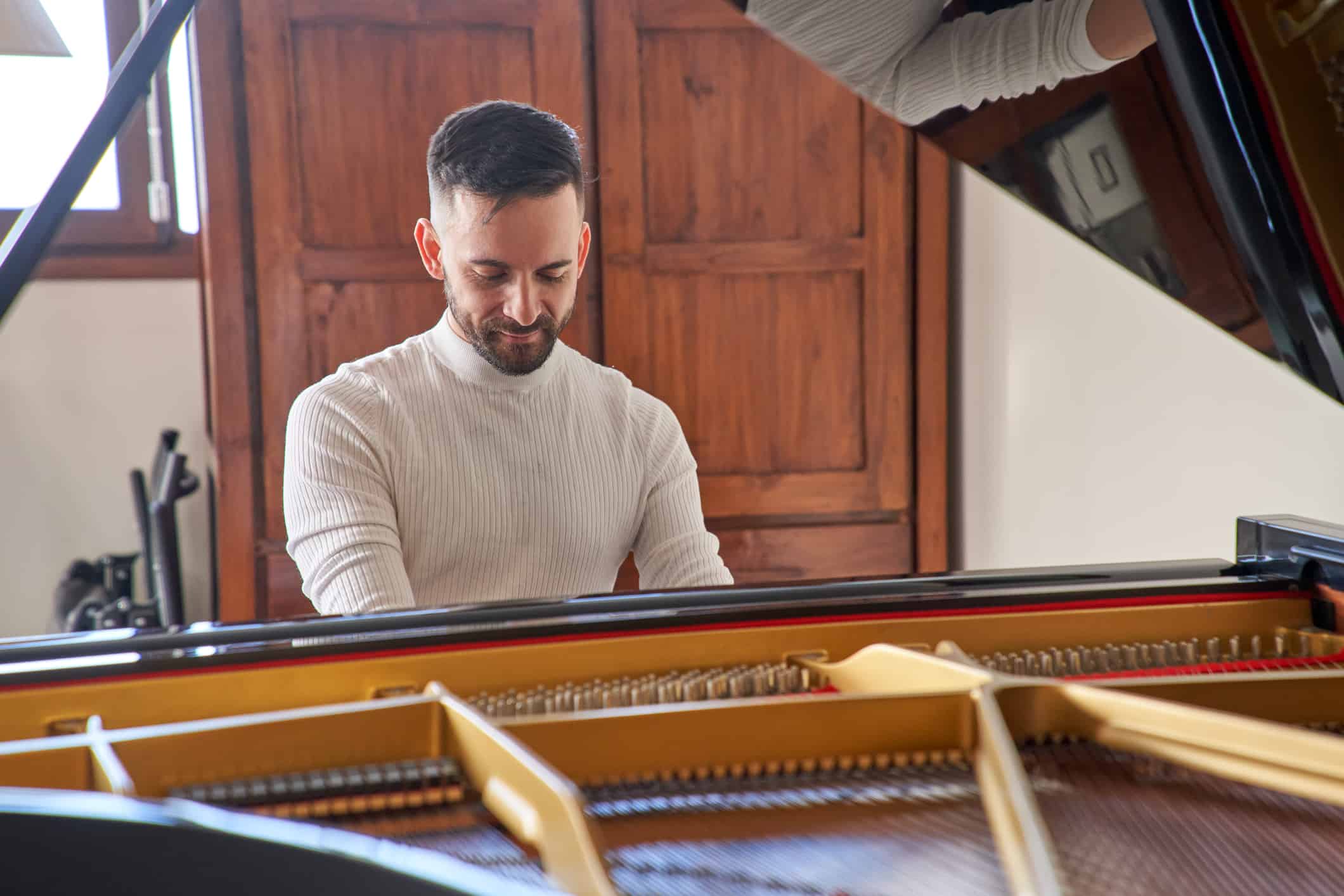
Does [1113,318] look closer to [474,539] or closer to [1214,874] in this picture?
[474,539]

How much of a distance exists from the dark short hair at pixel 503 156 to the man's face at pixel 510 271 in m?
0.02

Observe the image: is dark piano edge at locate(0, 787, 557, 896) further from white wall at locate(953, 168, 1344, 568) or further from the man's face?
white wall at locate(953, 168, 1344, 568)

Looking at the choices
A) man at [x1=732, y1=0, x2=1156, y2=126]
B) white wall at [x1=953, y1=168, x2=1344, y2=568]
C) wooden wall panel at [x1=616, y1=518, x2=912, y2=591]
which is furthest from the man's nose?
wooden wall panel at [x1=616, y1=518, x2=912, y2=591]

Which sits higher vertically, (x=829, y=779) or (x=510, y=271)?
(x=510, y=271)

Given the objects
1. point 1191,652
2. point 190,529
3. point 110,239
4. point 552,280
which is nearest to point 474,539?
point 552,280

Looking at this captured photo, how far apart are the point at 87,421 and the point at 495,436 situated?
1921 mm

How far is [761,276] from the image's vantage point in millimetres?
2998

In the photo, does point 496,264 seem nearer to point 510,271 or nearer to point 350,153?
point 510,271

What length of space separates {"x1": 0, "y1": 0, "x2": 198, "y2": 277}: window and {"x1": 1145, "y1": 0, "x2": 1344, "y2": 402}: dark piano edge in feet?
9.60

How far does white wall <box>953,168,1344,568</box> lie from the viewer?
185 centimetres

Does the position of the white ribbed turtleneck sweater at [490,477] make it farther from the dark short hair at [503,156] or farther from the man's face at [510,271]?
the dark short hair at [503,156]

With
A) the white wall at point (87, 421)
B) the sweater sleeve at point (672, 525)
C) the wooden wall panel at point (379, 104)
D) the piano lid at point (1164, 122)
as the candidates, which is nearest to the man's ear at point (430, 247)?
the sweater sleeve at point (672, 525)

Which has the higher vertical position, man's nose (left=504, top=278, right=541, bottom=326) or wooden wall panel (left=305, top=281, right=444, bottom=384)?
wooden wall panel (left=305, top=281, right=444, bottom=384)

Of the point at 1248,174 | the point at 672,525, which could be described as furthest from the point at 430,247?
the point at 1248,174
